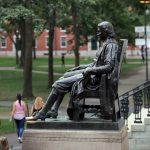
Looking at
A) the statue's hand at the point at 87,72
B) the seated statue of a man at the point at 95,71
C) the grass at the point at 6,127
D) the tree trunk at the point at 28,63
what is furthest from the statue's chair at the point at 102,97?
the tree trunk at the point at 28,63

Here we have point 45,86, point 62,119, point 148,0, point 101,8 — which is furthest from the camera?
point 101,8

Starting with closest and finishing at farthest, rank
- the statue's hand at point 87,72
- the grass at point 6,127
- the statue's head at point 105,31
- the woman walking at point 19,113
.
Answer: the statue's hand at point 87,72
the statue's head at point 105,31
the woman walking at point 19,113
the grass at point 6,127

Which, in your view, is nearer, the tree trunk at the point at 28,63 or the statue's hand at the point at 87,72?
the statue's hand at the point at 87,72

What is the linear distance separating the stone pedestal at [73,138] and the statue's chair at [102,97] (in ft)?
0.94

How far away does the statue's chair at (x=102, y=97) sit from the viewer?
10234 mm

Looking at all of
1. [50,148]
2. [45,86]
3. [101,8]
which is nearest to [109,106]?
[50,148]

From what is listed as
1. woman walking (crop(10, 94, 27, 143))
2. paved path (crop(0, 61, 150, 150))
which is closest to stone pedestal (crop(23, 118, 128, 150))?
paved path (crop(0, 61, 150, 150))

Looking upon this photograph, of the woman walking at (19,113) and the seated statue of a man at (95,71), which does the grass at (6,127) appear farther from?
the seated statue of a man at (95,71)

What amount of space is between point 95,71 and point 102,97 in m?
0.49

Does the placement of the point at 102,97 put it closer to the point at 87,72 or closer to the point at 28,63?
the point at 87,72

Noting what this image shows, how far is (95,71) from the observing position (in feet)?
33.5

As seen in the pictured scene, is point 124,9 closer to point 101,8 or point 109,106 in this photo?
point 101,8

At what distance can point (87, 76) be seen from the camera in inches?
407

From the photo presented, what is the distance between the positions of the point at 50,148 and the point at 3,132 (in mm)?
10261
